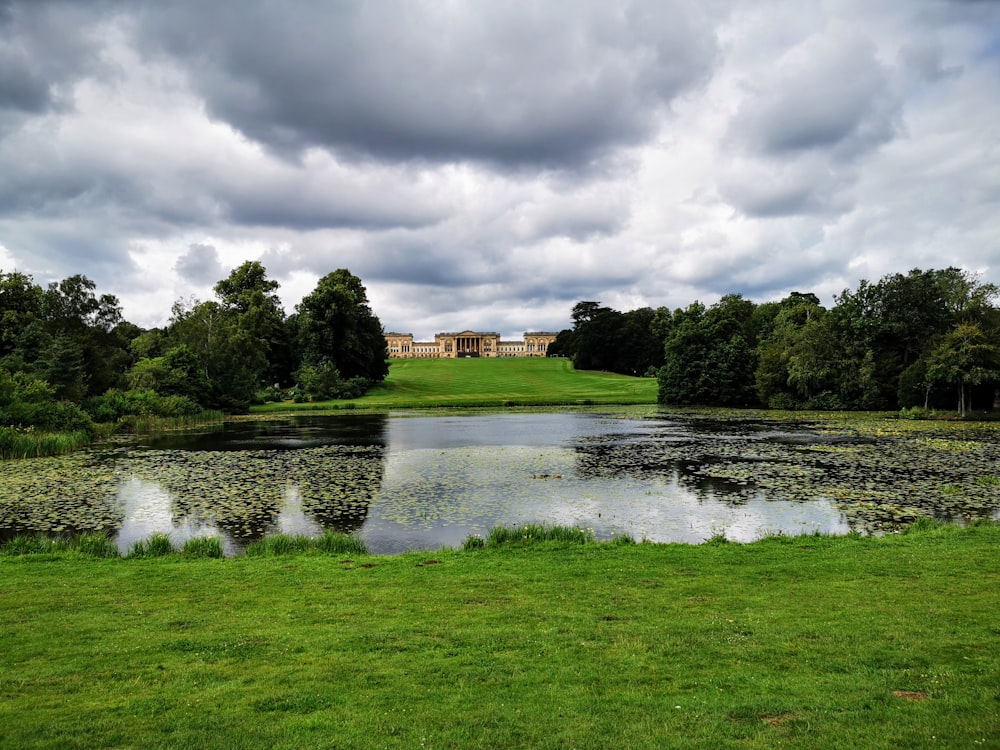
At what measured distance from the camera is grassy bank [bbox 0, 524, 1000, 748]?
15.3 ft

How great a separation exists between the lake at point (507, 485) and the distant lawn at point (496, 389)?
85.8 feet

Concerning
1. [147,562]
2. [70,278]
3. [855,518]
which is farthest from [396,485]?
[70,278]

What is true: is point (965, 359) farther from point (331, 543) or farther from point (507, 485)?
point (331, 543)

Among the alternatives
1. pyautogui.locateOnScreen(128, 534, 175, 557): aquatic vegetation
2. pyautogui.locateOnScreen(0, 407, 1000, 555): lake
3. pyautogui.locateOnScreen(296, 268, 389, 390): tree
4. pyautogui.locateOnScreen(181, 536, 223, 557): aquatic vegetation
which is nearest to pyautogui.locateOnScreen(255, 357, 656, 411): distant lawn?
pyautogui.locateOnScreen(296, 268, 389, 390): tree

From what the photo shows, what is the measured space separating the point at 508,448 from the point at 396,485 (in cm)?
959

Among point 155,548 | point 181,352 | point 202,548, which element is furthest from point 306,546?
point 181,352

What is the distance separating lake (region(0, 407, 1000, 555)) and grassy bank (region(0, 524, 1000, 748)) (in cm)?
369

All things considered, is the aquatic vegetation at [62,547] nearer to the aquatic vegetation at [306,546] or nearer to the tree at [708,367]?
the aquatic vegetation at [306,546]

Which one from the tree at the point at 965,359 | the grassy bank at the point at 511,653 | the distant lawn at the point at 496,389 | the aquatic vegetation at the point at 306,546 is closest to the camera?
the grassy bank at the point at 511,653

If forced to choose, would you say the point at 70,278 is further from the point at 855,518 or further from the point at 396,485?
the point at 855,518

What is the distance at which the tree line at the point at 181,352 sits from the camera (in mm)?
36531

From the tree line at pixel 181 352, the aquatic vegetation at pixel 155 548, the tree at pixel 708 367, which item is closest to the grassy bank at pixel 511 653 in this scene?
the aquatic vegetation at pixel 155 548

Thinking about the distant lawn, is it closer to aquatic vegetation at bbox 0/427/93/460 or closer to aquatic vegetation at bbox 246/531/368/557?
aquatic vegetation at bbox 0/427/93/460

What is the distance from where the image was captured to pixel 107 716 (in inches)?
193
